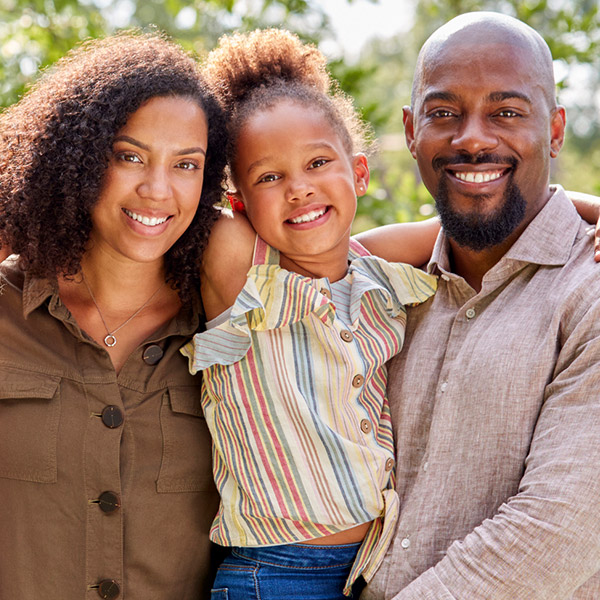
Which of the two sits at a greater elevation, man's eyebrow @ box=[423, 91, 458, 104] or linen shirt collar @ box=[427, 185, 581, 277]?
man's eyebrow @ box=[423, 91, 458, 104]

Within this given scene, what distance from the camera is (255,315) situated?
2430 mm

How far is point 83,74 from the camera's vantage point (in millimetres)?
2543

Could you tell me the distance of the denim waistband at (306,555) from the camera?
94.7 inches

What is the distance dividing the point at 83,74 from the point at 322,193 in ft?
2.76

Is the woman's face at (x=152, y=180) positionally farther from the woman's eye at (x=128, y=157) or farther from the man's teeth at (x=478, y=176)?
the man's teeth at (x=478, y=176)

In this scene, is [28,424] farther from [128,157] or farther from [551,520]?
[551,520]

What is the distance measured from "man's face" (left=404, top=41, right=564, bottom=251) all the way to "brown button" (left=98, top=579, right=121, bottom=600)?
1550mm

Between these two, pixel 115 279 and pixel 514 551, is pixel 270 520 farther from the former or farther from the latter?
pixel 115 279

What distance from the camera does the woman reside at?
2.43 metres

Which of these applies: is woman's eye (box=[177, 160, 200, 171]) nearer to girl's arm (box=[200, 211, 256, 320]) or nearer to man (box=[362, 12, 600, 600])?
girl's arm (box=[200, 211, 256, 320])

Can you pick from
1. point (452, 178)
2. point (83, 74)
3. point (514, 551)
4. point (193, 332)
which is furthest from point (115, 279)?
point (514, 551)

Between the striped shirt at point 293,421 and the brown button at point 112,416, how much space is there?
10.3 inches

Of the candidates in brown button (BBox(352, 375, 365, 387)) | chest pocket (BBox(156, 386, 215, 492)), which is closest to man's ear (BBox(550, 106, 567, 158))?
brown button (BBox(352, 375, 365, 387))

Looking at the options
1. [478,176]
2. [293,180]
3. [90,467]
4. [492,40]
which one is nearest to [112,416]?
[90,467]
